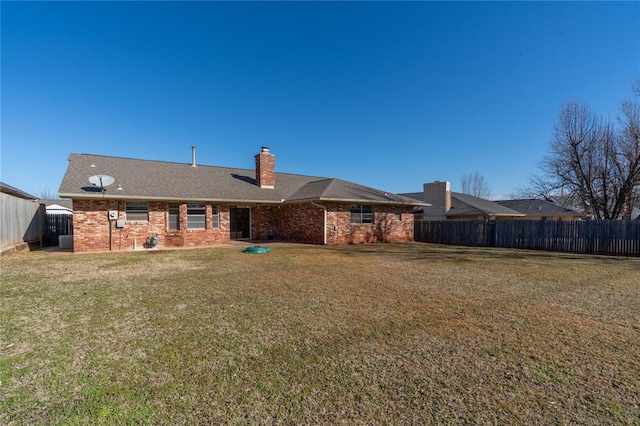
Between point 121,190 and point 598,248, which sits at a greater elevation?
point 121,190

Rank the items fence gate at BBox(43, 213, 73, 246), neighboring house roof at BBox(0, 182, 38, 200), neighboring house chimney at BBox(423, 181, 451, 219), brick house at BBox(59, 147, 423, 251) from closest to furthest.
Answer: brick house at BBox(59, 147, 423, 251) → neighboring house roof at BBox(0, 182, 38, 200) → fence gate at BBox(43, 213, 73, 246) → neighboring house chimney at BBox(423, 181, 451, 219)

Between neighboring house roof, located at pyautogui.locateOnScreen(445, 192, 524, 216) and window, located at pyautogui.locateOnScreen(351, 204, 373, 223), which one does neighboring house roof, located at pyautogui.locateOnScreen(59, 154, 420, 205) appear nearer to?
window, located at pyautogui.locateOnScreen(351, 204, 373, 223)

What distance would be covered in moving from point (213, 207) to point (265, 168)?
4401mm

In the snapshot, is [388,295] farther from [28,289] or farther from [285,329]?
[28,289]

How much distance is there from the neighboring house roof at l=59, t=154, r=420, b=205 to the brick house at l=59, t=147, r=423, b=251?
39 millimetres

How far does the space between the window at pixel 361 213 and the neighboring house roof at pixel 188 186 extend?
22.9 inches

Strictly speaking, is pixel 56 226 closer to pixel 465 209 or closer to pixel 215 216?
pixel 215 216

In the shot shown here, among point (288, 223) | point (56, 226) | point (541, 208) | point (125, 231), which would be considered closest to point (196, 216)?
point (125, 231)

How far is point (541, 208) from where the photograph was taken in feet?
89.2

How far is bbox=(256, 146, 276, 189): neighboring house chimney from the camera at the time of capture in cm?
1852

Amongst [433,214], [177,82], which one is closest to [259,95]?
[177,82]

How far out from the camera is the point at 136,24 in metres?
11.8

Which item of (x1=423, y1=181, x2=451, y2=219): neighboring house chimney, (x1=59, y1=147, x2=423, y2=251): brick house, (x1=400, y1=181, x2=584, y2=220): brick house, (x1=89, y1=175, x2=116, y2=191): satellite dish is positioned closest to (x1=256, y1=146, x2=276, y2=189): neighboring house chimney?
(x1=59, y1=147, x2=423, y2=251): brick house

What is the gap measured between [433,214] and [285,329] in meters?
22.9
